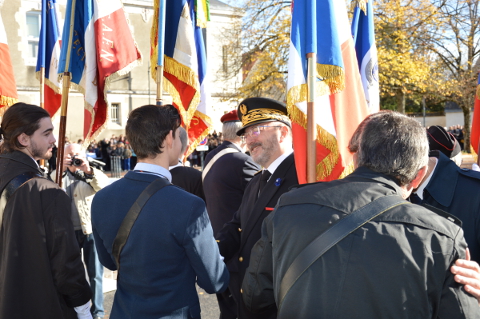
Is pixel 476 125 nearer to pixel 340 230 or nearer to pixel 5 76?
pixel 340 230

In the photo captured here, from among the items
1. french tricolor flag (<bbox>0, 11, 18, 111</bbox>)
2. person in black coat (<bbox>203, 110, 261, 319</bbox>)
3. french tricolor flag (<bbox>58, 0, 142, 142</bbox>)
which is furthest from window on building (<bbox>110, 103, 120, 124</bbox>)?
person in black coat (<bbox>203, 110, 261, 319</bbox>)

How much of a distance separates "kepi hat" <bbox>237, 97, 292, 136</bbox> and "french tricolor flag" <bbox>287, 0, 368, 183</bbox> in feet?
1.00

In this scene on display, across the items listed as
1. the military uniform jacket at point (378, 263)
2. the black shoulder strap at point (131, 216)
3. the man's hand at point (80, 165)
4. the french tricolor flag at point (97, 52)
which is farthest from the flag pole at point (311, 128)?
the man's hand at point (80, 165)

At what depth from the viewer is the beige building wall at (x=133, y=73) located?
24077 millimetres

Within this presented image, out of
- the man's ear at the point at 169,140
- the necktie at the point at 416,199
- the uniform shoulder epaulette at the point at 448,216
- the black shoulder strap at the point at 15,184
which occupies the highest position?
the man's ear at the point at 169,140

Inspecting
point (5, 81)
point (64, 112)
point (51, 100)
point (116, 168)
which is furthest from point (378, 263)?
point (116, 168)

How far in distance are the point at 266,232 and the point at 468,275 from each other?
0.79 metres

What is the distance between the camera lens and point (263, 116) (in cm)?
339

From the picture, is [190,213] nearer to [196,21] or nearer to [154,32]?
[154,32]

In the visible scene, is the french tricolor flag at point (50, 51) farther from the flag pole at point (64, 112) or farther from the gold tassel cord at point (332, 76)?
the gold tassel cord at point (332, 76)

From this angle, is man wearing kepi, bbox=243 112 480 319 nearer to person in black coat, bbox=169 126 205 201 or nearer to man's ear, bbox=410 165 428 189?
man's ear, bbox=410 165 428 189

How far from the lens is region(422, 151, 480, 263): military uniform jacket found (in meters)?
2.24

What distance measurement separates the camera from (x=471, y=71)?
23.6 m

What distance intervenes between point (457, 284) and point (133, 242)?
56.9 inches
